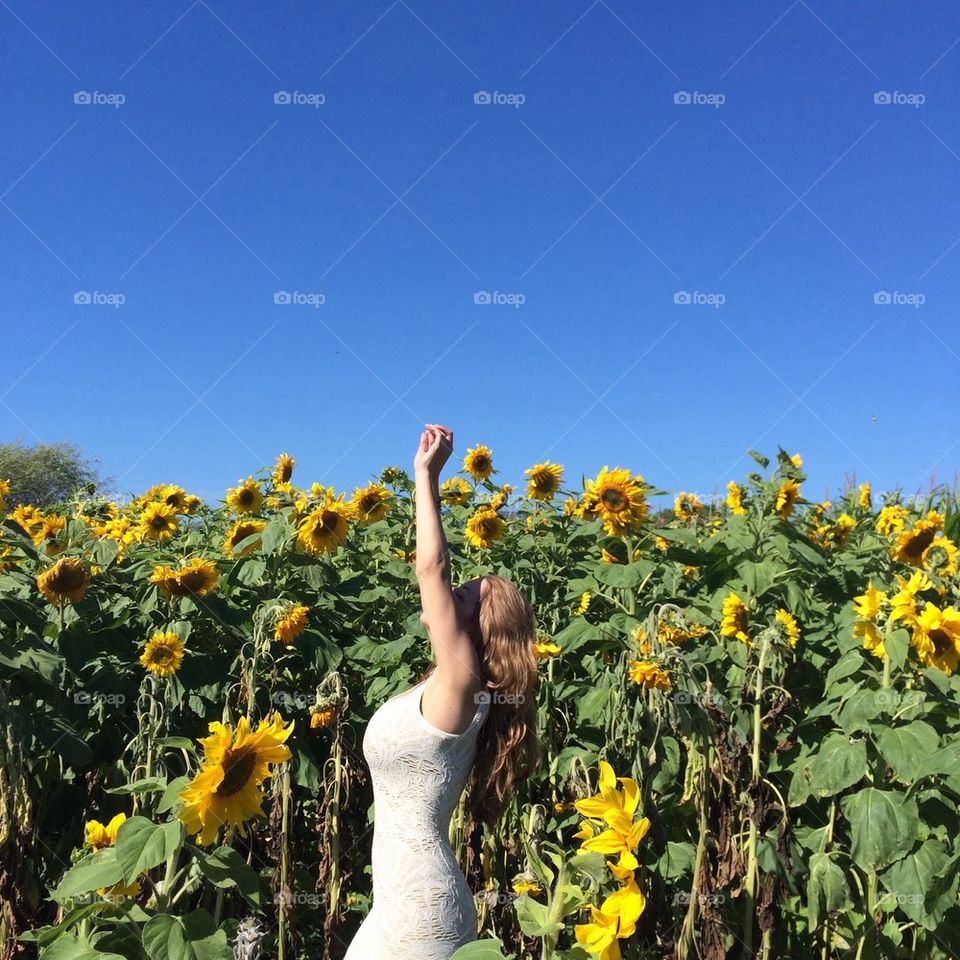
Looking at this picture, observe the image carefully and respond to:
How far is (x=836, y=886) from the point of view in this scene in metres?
2.72

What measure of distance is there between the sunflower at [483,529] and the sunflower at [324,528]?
0.85 metres

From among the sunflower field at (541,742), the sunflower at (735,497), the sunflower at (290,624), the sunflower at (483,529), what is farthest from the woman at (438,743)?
the sunflower at (735,497)

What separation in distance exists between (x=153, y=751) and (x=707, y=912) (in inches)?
64.9

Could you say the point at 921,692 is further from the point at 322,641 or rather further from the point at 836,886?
the point at 322,641

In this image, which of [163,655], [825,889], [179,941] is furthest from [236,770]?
[825,889]

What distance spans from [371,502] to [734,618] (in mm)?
1898

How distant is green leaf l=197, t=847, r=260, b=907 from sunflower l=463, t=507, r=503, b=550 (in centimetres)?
276

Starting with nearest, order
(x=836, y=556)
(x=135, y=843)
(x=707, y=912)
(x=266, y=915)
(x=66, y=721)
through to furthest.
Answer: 1. (x=135, y=843)
2. (x=707, y=912)
3. (x=66, y=721)
4. (x=266, y=915)
5. (x=836, y=556)

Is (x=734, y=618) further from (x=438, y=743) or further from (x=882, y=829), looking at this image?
(x=438, y=743)

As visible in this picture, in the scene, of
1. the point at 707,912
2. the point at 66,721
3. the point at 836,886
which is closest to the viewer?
the point at 707,912

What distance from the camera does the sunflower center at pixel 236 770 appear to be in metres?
1.93

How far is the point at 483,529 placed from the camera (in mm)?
4633

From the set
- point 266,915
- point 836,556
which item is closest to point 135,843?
point 266,915

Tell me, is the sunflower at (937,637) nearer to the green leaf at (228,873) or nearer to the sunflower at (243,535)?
the green leaf at (228,873)
